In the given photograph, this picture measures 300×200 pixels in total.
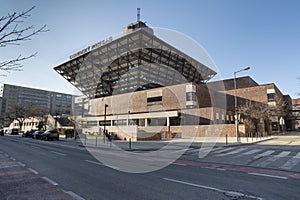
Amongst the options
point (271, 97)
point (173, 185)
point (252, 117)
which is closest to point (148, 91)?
point (252, 117)

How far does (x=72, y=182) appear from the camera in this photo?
6438 mm

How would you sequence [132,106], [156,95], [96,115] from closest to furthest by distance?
[156,95] → [132,106] → [96,115]

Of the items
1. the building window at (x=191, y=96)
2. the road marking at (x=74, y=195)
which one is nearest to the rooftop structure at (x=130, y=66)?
the building window at (x=191, y=96)

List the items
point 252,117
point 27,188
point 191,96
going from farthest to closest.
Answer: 1. point 191,96
2. point 252,117
3. point 27,188

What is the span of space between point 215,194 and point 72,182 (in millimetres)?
4246

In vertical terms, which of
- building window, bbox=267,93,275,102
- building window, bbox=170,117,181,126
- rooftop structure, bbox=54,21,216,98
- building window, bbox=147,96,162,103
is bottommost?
building window, bbox=170,117,181,126

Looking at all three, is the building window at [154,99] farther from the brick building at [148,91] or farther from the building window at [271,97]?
the building window at [271,97]

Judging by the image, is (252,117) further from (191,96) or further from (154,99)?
(154,99)

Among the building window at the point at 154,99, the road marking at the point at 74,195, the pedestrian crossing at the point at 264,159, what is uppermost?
the building window at the point at 154,99

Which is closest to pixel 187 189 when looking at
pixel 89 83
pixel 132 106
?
pixel 132 106

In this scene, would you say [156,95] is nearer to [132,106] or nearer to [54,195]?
[132,106]

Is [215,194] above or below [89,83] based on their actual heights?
below

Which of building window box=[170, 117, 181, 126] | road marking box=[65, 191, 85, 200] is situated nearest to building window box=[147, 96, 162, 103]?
building window box=[170, 117, 181, 126]

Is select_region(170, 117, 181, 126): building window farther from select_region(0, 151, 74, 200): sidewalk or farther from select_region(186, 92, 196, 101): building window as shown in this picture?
select_region(0, 151, 74, 200): sidewalk
